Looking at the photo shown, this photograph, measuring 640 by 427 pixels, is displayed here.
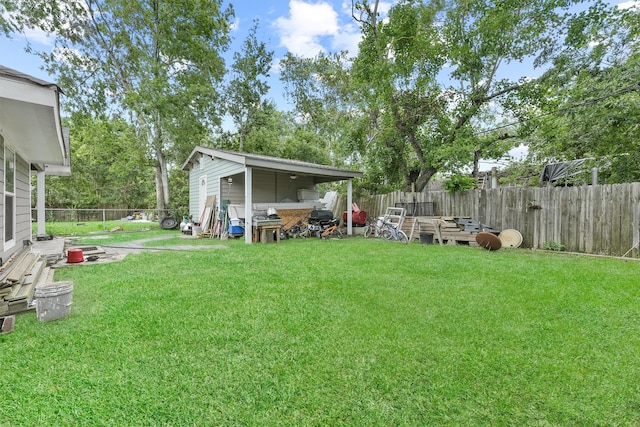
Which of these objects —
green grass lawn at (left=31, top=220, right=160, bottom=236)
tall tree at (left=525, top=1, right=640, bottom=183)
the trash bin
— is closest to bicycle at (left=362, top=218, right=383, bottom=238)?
the trash bin

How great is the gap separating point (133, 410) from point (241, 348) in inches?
30.4

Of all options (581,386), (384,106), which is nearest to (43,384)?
(581,386)

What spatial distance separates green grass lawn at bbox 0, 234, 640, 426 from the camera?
1534 millimetres

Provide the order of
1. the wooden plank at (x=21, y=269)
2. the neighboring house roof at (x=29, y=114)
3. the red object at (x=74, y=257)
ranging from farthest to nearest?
the red object at (x=74, y=257) → the wooden plank at (x=21, y=269) → the neighboring house roof at (x=29, y=114)

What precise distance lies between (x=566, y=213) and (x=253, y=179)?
361 inches

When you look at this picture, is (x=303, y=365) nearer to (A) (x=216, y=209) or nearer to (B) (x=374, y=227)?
(B) (x=374, y=227)

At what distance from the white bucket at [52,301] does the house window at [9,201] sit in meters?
3.15

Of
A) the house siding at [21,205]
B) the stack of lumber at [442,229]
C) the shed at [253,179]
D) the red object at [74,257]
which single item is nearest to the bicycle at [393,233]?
the stack of lumber at [442,229]

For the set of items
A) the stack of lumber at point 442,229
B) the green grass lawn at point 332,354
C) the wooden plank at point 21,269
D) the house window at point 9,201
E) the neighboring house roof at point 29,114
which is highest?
the neighboring house roof at point 29,114

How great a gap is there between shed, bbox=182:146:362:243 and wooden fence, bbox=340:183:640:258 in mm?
4292

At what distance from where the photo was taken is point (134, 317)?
2.74 m

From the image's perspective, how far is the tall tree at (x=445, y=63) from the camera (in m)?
8.88

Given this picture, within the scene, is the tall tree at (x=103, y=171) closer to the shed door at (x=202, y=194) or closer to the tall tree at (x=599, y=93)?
the shed door at (x=202, y=194)

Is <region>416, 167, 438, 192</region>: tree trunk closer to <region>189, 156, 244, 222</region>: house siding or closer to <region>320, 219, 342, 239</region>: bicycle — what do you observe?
<region>320, 219, 342, 239</region>: bicycle
